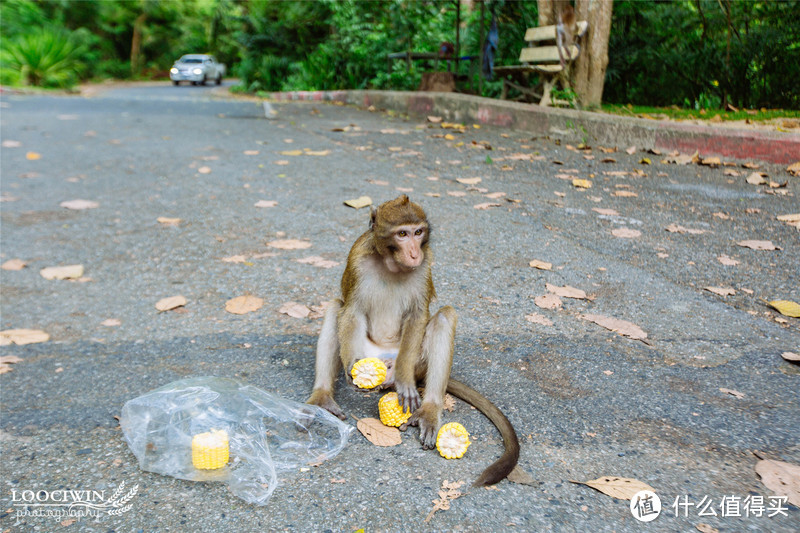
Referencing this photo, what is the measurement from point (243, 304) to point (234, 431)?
5.01 ft

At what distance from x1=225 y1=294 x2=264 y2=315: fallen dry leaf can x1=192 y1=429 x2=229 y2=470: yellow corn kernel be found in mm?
1540

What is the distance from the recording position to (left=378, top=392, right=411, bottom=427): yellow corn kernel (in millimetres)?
2783

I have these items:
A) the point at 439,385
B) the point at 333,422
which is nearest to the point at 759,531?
the point at 439,385

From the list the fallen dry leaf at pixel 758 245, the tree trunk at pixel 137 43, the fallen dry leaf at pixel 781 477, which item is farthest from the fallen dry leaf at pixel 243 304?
the tree trunk at pixel 137 43

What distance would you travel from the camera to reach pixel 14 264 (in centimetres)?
466

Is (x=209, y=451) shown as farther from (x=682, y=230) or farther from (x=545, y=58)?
(x=545, y=58)

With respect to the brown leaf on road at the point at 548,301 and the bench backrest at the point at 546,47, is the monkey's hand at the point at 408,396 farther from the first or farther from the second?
the bench backrest at the point at 546,47

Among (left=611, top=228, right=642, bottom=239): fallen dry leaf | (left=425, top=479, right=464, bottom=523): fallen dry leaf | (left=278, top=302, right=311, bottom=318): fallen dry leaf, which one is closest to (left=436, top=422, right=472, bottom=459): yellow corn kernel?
(left=425, top=479, right=464, bottom=523): fallen dry leaf

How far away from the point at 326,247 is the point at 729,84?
7791mm

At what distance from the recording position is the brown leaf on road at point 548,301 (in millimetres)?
3912

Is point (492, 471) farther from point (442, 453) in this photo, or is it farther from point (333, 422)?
point (333, 422)

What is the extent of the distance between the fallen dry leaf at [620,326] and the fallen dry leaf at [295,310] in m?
1.60

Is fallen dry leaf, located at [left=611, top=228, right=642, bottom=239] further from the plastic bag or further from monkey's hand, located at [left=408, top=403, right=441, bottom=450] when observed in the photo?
the plastic bag

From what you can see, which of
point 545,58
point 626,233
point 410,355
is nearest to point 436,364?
point 410,355
